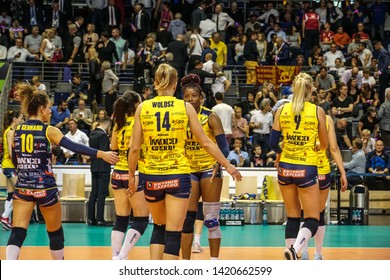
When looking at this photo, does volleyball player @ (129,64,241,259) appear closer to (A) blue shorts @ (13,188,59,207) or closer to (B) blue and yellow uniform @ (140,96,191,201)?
(B) blue and yellow uniform @ (140,96,191,201)

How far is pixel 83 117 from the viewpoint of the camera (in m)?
22.3

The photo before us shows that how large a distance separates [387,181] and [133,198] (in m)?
11.9

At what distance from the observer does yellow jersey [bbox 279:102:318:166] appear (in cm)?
1063

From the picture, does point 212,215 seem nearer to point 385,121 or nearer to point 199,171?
point 199,171

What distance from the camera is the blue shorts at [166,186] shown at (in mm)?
8984

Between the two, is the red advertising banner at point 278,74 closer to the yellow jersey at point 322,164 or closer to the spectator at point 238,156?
the spectator at point 238,156

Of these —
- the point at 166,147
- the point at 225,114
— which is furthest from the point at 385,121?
the point at 166,147

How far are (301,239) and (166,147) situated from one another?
7.65 ft

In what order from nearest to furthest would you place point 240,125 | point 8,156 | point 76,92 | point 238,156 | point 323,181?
point 323,181, point 8,156, point 238,156, point 240,125, point 76,92

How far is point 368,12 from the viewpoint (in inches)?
1153

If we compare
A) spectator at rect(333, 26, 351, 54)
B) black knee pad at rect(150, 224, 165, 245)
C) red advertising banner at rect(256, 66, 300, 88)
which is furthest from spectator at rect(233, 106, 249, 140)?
black knee pad at rect(150, 224, 165, 245)

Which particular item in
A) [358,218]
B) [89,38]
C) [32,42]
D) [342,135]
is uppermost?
→ [89,38]

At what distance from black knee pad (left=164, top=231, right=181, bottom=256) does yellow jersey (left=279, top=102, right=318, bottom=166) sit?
7.21 ft
